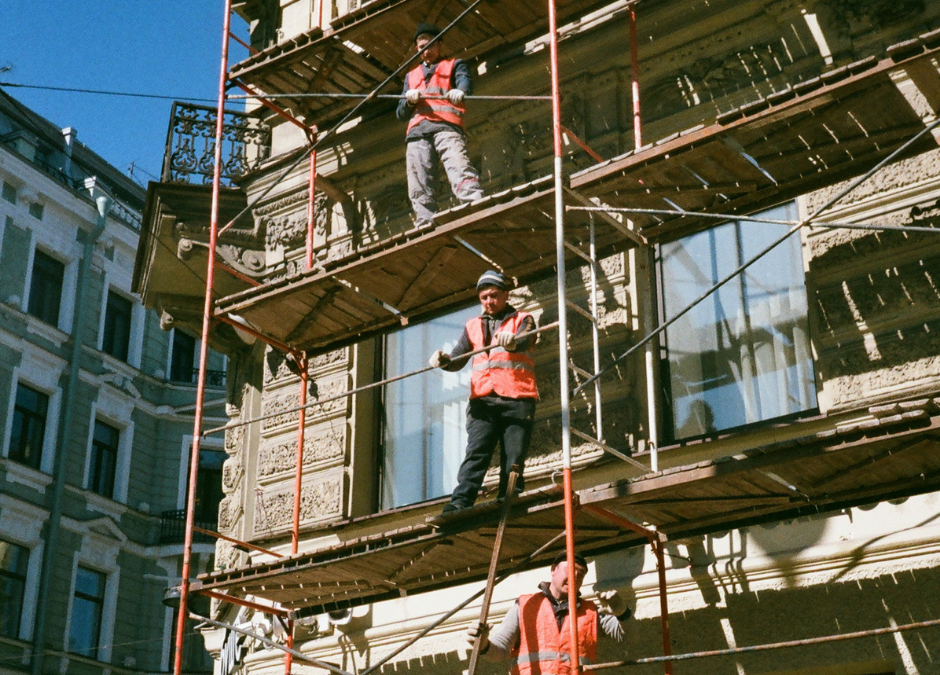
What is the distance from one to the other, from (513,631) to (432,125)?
15.0ft

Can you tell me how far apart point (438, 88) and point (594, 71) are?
1365 millimetres

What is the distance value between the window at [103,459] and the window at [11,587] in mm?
3043

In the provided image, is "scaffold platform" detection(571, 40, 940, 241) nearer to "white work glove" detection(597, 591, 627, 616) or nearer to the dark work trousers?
the dark work trousers

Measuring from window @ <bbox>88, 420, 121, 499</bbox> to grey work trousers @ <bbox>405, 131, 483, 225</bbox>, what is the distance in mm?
19415

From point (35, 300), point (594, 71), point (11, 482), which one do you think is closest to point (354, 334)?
point (594, 71)

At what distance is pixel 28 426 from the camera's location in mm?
27000

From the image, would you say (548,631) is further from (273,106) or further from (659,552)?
(273,106)

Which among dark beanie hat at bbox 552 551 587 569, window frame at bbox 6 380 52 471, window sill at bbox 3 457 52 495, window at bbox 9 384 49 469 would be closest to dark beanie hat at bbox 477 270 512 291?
dark beanie hat at bbox 552 551 587 569

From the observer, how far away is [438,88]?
11211 mm

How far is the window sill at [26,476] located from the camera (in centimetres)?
2592

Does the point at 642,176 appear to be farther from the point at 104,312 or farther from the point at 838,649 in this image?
the point at 104,312

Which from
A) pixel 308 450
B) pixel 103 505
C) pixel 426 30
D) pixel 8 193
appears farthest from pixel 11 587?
pixel 426 30

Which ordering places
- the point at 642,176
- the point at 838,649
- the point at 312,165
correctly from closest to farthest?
the point at 838,649 < the point at 642,176 < the point at 312,165

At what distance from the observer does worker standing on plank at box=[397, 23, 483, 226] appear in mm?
10938
